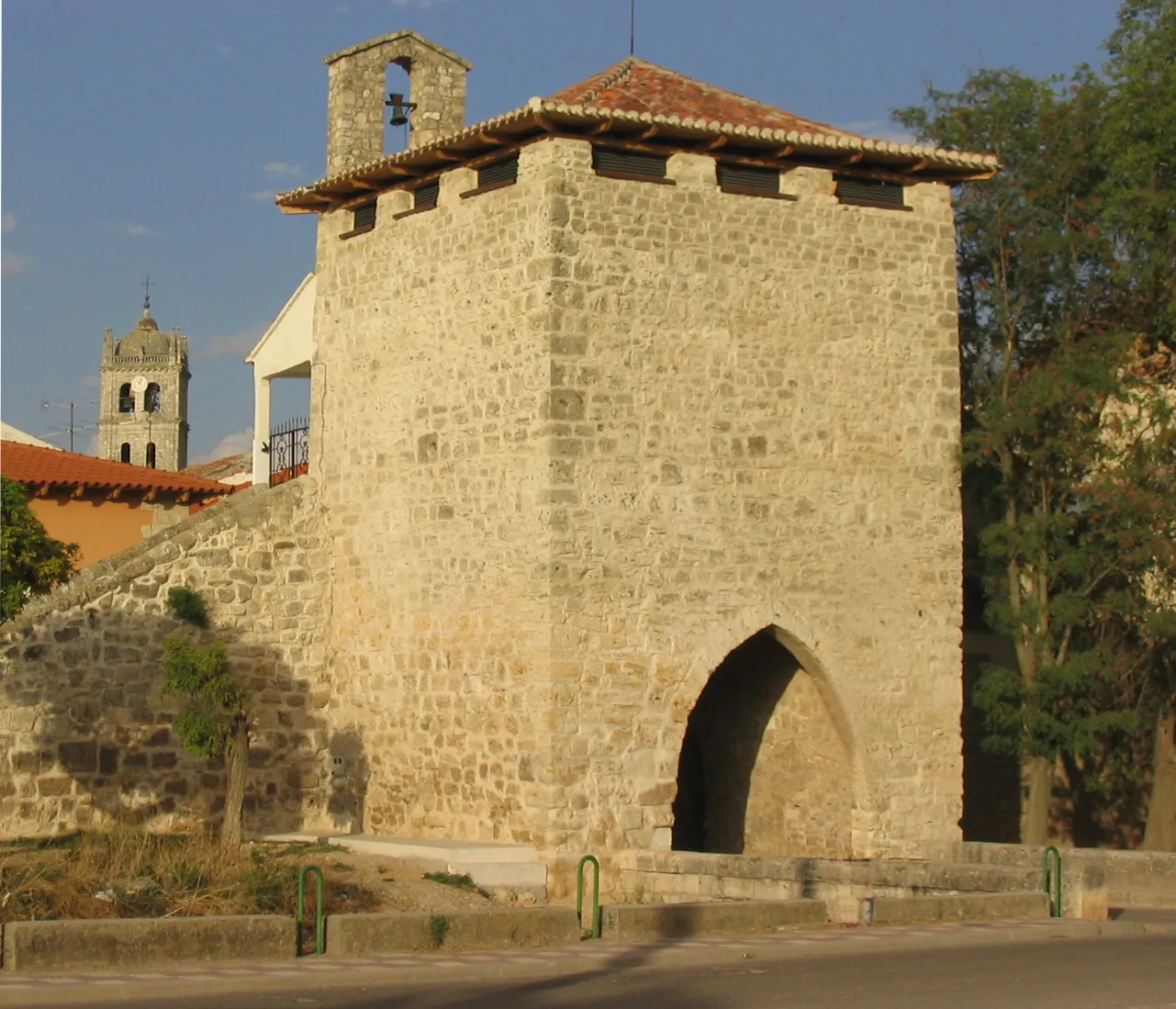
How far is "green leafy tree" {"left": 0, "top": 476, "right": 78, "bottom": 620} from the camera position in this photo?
17141 mm

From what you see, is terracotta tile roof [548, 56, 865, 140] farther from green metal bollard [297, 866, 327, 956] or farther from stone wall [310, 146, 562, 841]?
green metal bollard [297, 866, 327, 956]

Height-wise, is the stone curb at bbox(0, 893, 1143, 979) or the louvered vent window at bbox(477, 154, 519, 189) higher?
the louvered vent window at bbox(477, 154, 519, 189)

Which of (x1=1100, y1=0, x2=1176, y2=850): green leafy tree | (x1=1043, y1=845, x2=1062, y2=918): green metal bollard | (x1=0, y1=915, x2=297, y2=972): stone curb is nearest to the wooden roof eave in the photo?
(x1=1100, y1=0, x2=1176, y2=850): green leafy tree

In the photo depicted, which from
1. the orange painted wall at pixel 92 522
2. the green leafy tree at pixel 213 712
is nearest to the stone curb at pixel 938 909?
the green leafy tree at pixel 213 712

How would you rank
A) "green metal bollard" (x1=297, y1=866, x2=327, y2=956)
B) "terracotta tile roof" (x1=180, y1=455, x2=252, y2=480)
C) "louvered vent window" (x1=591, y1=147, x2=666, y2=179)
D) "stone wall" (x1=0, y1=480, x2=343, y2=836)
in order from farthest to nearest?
"terracotta tile roof" (x1=180, y1=455, x2=252, y2=480) < "stone wall" (x1=0, y1=480, x2=343, y2=836) < "louvered vent window" (x1=591, y1=147, x2=666, y2=179) < "green metal bollard" (x1=297, y1=866, x2=327, y2=956)

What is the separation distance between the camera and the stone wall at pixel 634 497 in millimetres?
16250

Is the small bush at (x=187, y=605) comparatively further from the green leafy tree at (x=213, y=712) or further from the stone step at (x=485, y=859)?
the stone step at (x=485, y=859)

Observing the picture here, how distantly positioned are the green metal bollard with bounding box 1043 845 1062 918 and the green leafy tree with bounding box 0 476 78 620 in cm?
Answer: 955

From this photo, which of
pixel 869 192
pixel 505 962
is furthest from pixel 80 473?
pixel 505 962

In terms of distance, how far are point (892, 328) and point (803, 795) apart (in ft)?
15.0

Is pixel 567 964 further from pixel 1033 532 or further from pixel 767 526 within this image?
pixel 1033 532

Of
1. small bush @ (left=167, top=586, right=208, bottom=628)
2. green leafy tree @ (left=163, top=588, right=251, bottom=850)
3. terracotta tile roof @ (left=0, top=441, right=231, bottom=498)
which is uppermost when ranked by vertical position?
terracotta tile roof @ (left=0, top=441, right=231, bottom=498)

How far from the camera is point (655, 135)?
1669 cm

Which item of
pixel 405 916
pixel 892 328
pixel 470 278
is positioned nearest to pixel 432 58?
pixel 470 278
